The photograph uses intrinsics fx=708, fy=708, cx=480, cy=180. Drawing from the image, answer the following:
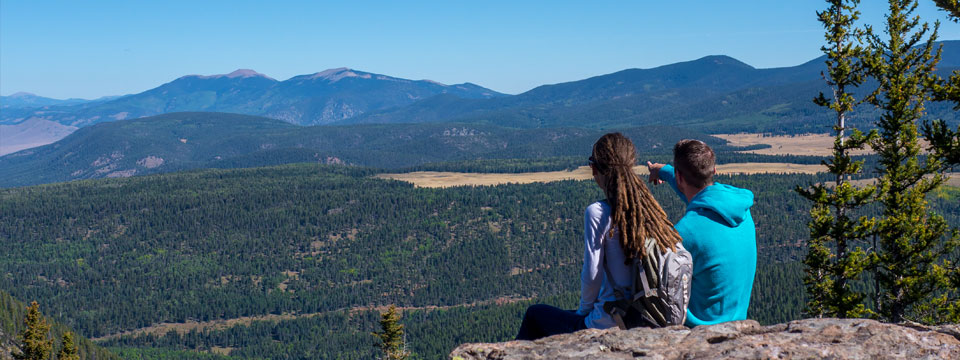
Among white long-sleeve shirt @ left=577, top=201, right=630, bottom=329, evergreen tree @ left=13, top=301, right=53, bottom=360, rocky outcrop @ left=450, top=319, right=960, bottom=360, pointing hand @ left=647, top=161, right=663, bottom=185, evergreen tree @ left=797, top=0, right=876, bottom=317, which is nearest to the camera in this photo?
rocky outcrop @ left=450, top=319, right=960, bottom=360

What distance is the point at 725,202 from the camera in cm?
1180

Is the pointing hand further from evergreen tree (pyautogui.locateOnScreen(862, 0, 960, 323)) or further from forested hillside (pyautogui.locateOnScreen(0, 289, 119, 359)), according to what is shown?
forested hillside (pyautogui.locateOnScreen(0, 289, 119, 359))

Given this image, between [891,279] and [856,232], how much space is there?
3.46 m

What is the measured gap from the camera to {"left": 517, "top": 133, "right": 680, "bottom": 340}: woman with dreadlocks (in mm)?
11266

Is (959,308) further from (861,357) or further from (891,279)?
(861,357)

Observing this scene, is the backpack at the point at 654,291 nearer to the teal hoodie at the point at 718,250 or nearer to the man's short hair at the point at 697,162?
the teal hoodie at the point at 718,250

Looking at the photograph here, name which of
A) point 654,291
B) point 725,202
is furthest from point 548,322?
point 725,202

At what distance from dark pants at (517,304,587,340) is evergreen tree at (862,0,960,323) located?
90.8 ft

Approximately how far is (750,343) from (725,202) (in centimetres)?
234

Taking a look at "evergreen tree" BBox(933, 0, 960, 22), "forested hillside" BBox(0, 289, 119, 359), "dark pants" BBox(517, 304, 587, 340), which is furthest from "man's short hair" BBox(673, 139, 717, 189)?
"forested hillside" BBox(0, 289, 119, 359)

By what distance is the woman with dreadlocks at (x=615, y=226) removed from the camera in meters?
11.3

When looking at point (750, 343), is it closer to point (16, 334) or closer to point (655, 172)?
point (655, 172)

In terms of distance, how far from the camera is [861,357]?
10547 mm

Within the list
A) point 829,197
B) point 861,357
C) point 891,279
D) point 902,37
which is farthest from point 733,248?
point 902,37
